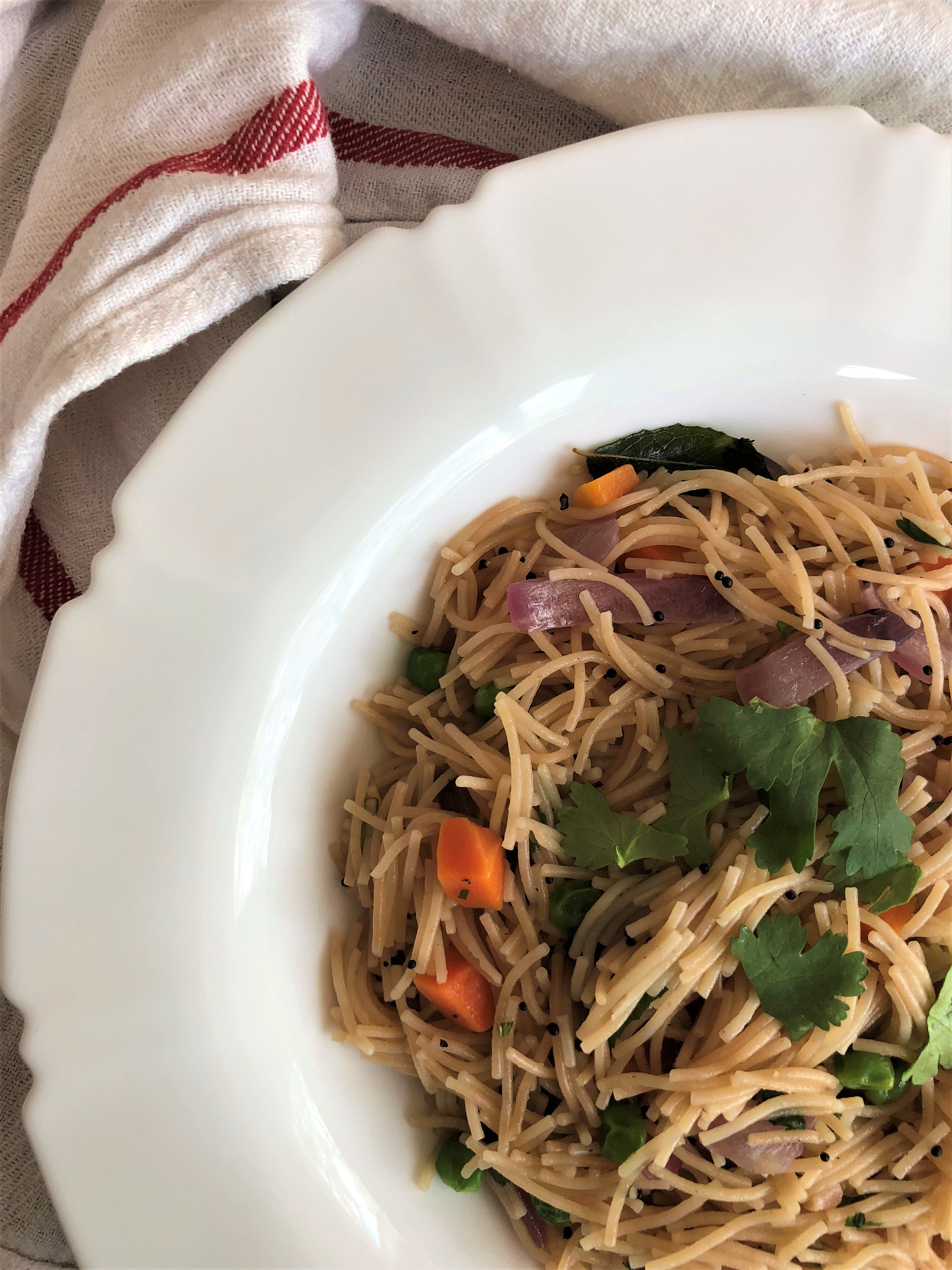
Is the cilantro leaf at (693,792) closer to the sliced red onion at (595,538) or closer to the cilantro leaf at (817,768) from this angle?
the cilantro leaf at (817,768)

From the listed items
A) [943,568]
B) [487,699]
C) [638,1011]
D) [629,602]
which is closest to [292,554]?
[487,699]

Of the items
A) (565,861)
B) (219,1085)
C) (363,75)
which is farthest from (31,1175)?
(363,75)

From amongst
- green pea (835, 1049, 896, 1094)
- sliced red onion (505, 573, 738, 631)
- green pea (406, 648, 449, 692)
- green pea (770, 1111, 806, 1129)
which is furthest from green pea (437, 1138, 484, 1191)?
sliced red onion (505, 573, 738, 631)

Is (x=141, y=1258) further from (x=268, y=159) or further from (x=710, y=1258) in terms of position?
(x=268, y=159)

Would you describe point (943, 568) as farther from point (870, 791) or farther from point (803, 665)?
point (870, 791)

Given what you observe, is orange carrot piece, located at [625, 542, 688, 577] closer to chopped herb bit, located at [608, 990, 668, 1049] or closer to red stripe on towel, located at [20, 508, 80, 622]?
chopped herb bit, located at [608, 990, 668, 1049]

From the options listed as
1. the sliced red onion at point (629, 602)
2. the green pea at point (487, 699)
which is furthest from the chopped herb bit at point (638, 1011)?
the sliced red onion at point (629, 602)
